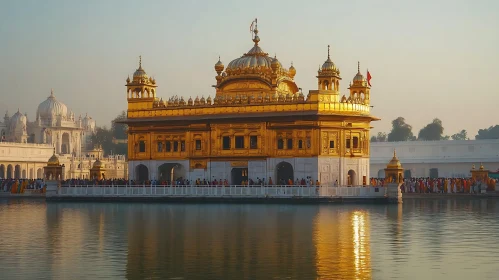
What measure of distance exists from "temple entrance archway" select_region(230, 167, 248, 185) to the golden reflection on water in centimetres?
1640

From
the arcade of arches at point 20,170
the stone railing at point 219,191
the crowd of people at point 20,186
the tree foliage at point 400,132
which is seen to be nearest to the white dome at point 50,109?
the arcade of arches at point 20,170

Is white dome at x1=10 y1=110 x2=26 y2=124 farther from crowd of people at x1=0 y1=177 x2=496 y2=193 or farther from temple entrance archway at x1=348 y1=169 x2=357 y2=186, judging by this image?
temple entrance archway at x1=348 y1=169 x2=357 y2=186

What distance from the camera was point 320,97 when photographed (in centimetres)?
4297

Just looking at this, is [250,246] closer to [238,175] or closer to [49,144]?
[238,175]

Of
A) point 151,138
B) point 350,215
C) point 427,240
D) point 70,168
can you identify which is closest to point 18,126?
point 70,168

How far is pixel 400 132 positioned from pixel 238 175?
8324 cm

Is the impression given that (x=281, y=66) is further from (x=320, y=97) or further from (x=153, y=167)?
(x=153, y=167)

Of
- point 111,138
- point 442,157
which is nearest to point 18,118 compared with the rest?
point 111,138

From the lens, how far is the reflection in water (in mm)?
14922

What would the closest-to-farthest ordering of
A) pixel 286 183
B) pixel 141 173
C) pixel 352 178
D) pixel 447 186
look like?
pixel 352 178, pixel 286 183, pixel 447 186, pixel 141 173

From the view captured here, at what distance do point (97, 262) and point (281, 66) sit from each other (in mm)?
33589

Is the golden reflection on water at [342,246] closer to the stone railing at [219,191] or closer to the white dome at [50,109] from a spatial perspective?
the stone railing at [219,191]

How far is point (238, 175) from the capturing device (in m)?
46.0

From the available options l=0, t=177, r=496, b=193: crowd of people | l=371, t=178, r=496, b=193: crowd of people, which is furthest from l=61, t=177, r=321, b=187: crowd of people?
l=371, t=178, r=496, b=193: crowd of people
